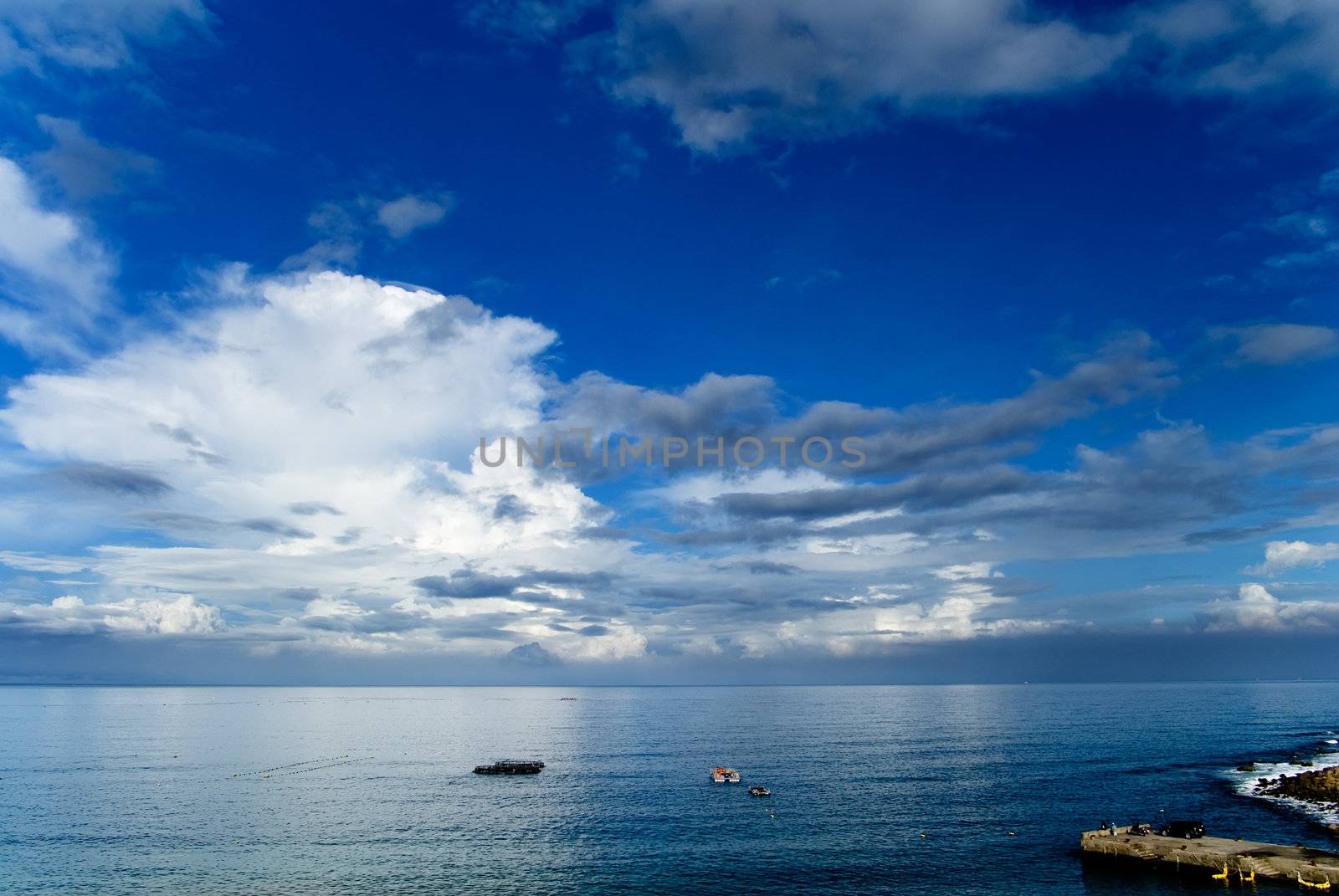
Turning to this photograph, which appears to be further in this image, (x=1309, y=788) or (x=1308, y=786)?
(x=1308, y=786)

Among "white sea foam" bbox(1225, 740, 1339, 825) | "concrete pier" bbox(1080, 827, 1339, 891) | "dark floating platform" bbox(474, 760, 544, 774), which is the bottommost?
"dark floating platform" bbox(474, 760, 544, 774)

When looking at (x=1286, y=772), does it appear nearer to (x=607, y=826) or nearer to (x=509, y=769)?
(x=607, y=826)

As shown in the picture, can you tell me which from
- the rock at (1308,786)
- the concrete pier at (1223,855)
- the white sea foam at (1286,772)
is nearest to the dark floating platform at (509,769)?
the concrete pier at (1223,855)

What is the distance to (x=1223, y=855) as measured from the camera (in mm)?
88500

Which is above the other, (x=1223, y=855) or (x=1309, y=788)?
(x=1223, y=855)

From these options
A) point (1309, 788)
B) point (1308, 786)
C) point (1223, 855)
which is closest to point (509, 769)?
point (1223, 855)

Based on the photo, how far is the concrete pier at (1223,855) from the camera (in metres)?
83.7

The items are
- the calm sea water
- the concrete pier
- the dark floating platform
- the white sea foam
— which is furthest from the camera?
the dark floating platform

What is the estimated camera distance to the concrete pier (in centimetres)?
8369

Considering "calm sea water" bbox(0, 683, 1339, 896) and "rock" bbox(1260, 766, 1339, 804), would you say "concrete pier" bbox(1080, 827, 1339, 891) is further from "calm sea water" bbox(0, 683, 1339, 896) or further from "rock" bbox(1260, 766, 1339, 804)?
"rock" bbox(1260, 766, 1339, 804)

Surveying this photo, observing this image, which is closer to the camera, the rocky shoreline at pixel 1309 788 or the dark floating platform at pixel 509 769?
the rocky shoreline at pixel 1309 788

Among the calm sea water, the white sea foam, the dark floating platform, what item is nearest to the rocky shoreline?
the white sea foam

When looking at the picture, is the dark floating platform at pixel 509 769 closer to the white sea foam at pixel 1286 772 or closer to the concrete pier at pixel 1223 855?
the concrete pier at pixel 1223 855

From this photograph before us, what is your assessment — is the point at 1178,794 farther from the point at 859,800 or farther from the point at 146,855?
the point at 146,855
